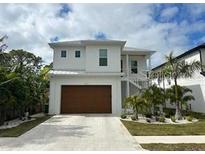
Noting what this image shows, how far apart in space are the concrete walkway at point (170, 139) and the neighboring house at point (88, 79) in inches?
410

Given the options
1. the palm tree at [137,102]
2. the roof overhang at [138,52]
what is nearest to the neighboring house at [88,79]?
the roof overhang at [138,52]

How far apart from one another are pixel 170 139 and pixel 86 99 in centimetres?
1184

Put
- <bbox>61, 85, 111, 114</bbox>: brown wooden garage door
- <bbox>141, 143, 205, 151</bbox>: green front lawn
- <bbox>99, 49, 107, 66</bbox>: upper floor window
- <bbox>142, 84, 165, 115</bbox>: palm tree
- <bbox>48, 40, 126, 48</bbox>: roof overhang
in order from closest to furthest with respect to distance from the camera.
A: <bbox>141, 143, 205, 151</bbox>: green front lawn < <bbox>142, 84, 165, 115</bbox>: palm tree < <bbox>61, 85, 111, 114</bbox>: brown wooden garage door < <bbox>48, 40, 126, 48</bbox>: roof overhang < <bbox>99, 49, 107, 66</bbox>: upper floor window

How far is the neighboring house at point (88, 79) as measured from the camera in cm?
2033

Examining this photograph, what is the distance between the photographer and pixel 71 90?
2062cm

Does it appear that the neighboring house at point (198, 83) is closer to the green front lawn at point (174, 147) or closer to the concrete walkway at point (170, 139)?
the concrete walkway at point (170, 139)

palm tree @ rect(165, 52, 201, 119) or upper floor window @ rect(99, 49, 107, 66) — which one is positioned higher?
upper floor window @ rect(99, 49, 107, 66)

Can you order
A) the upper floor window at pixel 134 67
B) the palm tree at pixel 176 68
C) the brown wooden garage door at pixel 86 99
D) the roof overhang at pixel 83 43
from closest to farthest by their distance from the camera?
1. the palm tree at pixel 176 68
2. the brown wooden garage door at pixel 86 99
3. the roof overhang at pixel 83 43
4. the upper floor window at pixel 134 67

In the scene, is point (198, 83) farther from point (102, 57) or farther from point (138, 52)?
point (102, 57)

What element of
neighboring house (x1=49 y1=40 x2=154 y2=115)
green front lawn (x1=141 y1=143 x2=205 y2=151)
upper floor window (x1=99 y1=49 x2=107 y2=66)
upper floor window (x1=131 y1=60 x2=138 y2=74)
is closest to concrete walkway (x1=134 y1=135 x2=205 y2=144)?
green front lawn (x1=141 y1=143 x2=205 y2=151)

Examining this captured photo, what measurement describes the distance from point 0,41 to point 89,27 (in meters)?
5.65

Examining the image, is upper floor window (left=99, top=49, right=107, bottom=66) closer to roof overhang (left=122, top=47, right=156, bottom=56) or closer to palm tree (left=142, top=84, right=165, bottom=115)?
roof overhang (left=122, top=47, right=156, bottom=56)

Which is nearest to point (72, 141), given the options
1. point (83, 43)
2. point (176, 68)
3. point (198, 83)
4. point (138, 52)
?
point (176, 68)

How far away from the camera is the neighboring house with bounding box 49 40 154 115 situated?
20328 millimetres
